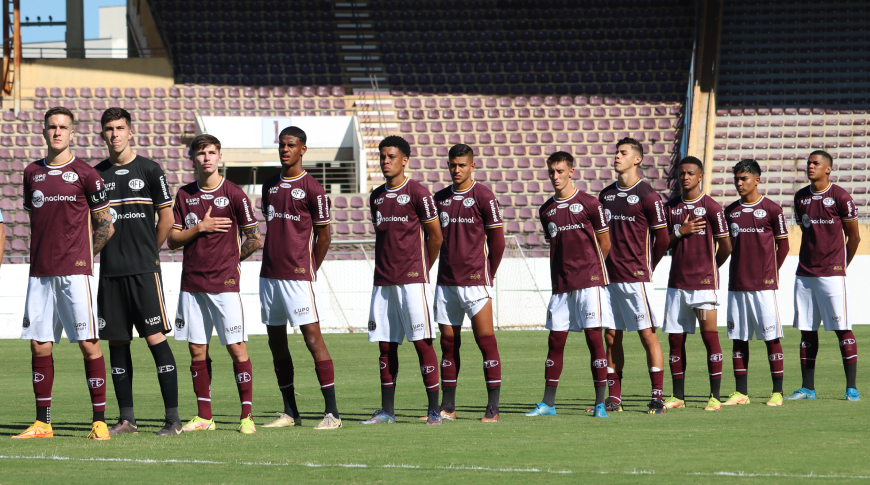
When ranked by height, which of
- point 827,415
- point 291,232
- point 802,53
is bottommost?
point 827,415

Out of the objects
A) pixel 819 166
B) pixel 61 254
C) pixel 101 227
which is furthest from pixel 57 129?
pixel 819 166

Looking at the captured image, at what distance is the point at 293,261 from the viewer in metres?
7.46

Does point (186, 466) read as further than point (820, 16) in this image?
No

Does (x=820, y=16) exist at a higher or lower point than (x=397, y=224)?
higher

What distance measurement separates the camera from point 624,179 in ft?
28.9

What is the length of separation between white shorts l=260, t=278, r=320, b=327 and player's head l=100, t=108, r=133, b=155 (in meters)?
1.44

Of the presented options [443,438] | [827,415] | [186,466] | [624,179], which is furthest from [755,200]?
[186,466]

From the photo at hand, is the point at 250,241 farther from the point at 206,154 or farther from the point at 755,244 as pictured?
the point at 755,244

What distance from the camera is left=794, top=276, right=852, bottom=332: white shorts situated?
9.59 metres

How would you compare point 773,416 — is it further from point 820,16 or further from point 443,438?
point 820,16

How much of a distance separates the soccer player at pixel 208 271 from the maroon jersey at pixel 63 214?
0.64 meters

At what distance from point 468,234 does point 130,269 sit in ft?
8.74

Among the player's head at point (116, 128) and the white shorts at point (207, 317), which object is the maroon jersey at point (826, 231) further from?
the player's head at point (116, 128)

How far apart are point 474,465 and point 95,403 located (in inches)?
111
